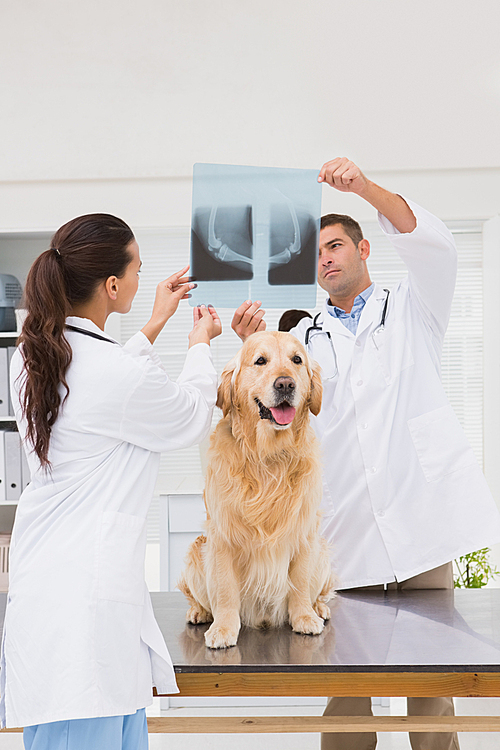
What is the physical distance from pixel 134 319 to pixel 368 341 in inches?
83.1

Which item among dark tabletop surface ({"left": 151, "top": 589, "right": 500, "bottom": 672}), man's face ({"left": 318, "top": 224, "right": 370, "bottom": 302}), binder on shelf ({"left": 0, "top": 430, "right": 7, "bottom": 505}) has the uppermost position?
man's face ({"left": 318, "top": 224, "right": 370, "bottom": 302})

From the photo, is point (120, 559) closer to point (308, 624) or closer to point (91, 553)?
point (91, 553)

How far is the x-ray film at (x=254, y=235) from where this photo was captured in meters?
1.56

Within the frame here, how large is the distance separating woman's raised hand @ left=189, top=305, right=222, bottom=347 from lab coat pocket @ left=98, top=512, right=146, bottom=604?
0.49 meters

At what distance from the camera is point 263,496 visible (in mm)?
1448

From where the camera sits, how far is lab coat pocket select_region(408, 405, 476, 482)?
180 cm

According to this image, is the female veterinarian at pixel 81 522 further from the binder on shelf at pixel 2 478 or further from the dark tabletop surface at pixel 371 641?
the binder on shelf at pixel 2 478

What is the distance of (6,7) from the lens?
3.69 meters

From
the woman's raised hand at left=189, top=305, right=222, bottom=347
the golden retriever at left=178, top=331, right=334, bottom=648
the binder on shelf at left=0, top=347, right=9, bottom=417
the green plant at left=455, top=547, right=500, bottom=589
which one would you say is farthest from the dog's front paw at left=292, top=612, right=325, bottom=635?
the binder on shelf at left=0, top=347, right=9, bottom=417

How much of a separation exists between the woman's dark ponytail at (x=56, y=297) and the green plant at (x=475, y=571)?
2.39 metres

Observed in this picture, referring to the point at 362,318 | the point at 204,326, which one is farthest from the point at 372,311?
the point at 204,326

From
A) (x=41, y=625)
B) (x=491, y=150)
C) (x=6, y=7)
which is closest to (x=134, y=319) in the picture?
(x=6, y=7)

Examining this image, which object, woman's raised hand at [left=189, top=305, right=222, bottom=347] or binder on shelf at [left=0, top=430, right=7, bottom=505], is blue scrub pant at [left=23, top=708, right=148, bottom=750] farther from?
binder on shelf at [left=0, top=430, right=7, bottom=505]

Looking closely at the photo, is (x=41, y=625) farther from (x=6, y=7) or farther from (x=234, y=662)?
(x=6, y=7)
